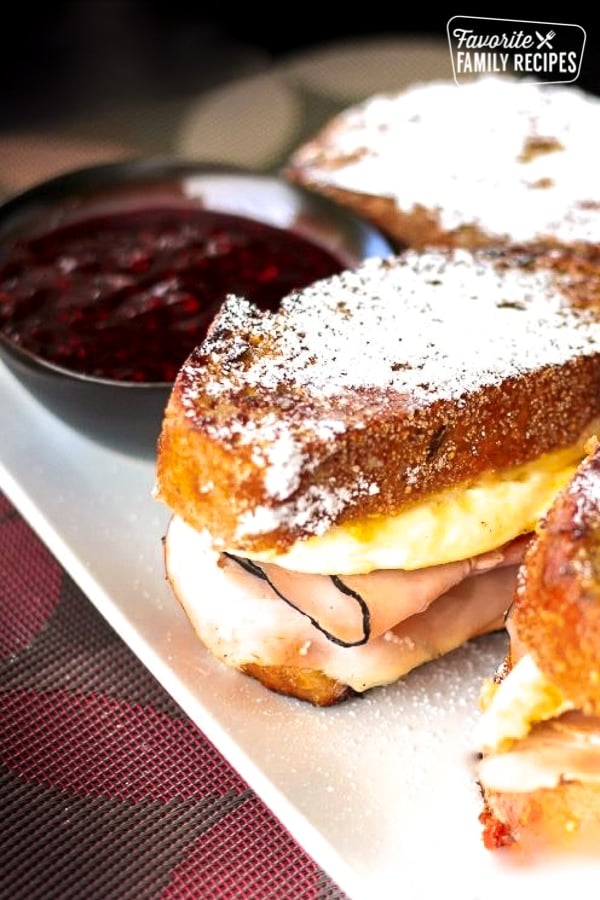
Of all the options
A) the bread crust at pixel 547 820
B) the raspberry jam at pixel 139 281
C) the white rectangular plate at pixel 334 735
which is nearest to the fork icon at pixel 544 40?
the raspberry jam at pixel 139 281

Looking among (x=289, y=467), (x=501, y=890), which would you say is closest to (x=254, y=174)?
(x=289, y=467)

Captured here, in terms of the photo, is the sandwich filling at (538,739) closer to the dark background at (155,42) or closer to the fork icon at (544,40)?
the fork icon at (544,40)

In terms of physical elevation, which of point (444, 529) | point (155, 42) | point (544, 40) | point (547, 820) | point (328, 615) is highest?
point (544, 40)

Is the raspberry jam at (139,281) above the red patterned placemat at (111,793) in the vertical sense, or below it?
above

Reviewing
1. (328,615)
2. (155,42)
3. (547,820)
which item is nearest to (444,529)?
(328,615)

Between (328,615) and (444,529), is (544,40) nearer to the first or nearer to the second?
(444,529)

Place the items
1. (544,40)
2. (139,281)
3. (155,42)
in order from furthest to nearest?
(155,42), (544,40), (139,281)
